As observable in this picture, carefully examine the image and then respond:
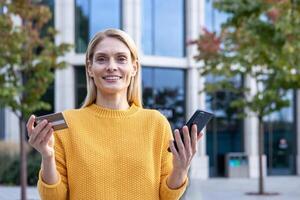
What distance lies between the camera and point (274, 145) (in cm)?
2836

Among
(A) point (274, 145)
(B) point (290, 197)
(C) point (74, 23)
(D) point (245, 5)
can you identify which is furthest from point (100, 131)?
(A) point (274, 145)

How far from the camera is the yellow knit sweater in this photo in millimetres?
2459

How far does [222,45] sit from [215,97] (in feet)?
24.2

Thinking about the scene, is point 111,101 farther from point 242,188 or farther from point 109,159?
point 242,188

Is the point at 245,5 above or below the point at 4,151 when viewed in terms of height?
above

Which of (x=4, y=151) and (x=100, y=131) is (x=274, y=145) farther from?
(x=100, y=131)

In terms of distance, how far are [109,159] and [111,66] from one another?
401mm

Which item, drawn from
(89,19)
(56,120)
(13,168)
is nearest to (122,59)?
(56,120)

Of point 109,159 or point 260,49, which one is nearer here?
point 109,159

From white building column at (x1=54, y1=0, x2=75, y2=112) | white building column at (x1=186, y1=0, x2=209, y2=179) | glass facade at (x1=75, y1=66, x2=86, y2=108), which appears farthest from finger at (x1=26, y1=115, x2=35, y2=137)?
white building column at (x1=186, y1=0, x2=209, y2=179)

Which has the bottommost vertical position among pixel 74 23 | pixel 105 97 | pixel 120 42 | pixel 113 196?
pixel 113 196

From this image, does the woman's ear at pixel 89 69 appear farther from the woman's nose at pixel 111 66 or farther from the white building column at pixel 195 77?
the white building column at pixel 195 77

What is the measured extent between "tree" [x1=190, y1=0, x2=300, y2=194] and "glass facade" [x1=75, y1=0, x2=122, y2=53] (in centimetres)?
652

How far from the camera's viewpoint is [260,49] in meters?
15.9
